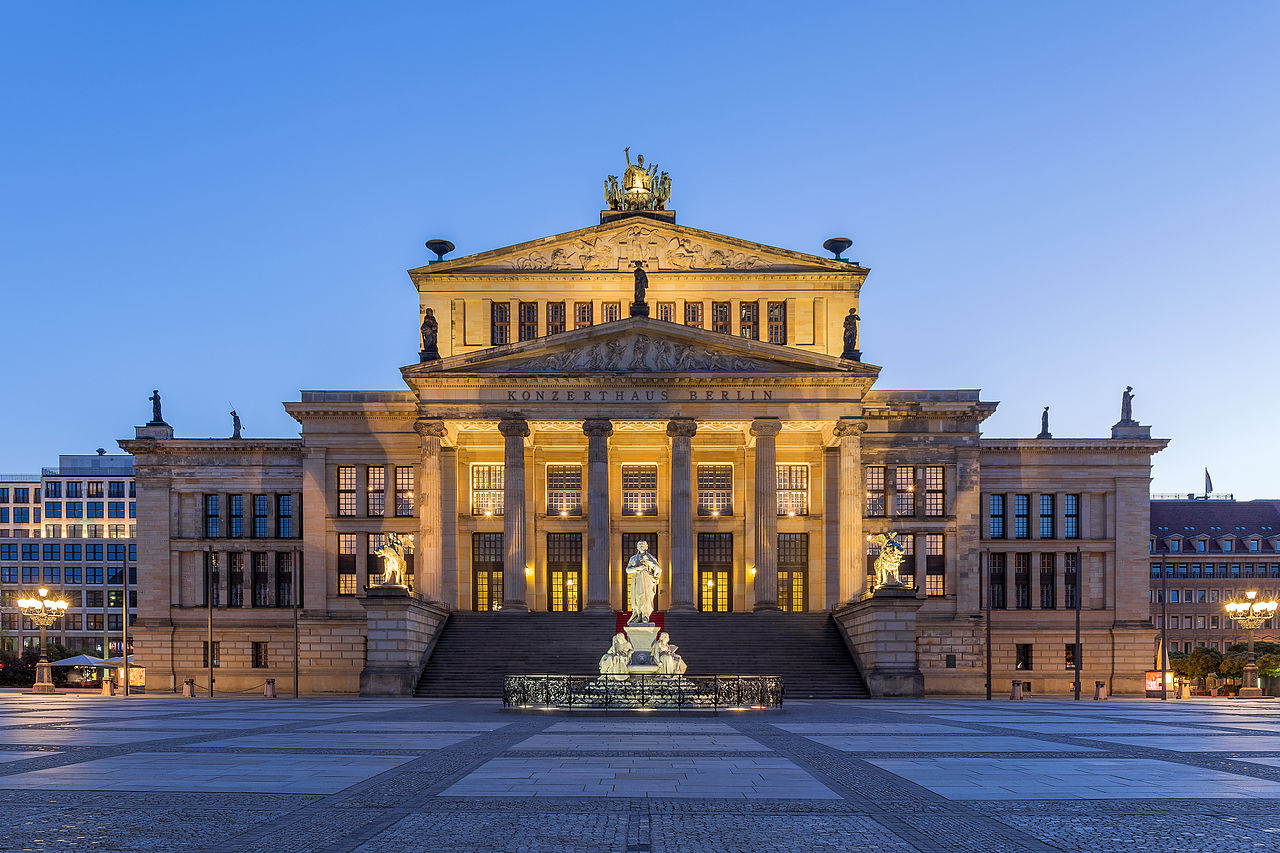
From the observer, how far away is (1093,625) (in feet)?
238

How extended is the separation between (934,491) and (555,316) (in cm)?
2526

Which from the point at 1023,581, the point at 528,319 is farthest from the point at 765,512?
the point at 1023,581

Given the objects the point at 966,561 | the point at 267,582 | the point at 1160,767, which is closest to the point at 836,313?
the point at 966,561

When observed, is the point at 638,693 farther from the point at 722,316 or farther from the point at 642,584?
the point at 722,316

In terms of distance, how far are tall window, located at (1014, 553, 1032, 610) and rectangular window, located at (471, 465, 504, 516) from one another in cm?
3268

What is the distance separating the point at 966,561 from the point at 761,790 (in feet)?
183

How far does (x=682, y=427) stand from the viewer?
62.2 m

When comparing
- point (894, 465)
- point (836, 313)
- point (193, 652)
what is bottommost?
point (193, 652)

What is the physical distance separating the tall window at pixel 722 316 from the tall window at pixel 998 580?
73.4 ft

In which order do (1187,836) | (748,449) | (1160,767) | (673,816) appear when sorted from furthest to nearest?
(748,449), (1160,767), (673,816), (1187,836)

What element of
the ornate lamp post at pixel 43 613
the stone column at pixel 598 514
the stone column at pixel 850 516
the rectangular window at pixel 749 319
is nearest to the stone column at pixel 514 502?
the stone column at pixel 598 514

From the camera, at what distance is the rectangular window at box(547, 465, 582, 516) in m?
70.4

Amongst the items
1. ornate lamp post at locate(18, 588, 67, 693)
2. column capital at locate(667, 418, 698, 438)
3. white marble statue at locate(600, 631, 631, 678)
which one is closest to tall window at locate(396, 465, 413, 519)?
column capital at locate(667, 418, 698, 438)

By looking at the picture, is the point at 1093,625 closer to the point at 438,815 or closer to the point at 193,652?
the point at 193,652
